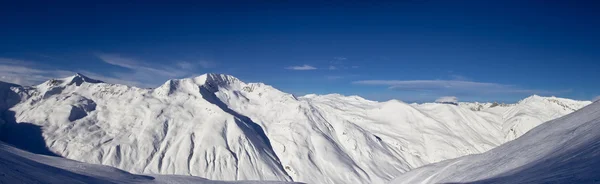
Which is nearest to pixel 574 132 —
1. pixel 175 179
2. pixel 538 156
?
pixel 538 156

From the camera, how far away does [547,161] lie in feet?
81.7

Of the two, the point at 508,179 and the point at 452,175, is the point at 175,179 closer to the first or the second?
the point at 452,175

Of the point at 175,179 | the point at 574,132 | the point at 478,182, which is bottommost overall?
the point at 175,179

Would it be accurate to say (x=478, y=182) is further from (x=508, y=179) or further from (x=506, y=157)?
(x=506, y=157)

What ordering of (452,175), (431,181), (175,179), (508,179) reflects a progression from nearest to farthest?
(508,179) < (452,175) < (431,181) < (175,179)

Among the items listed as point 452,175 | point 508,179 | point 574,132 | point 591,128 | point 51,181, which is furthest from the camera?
point 452,175

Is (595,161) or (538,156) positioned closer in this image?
(595,161)

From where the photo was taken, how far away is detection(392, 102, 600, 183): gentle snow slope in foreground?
65.0ft

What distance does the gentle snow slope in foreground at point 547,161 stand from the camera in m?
19.8

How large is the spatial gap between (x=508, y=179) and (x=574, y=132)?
1012cm

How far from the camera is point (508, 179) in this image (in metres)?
24.3

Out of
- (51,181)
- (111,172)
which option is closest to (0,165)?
(51,181)

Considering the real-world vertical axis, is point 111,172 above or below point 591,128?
below

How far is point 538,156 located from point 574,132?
172 inches
